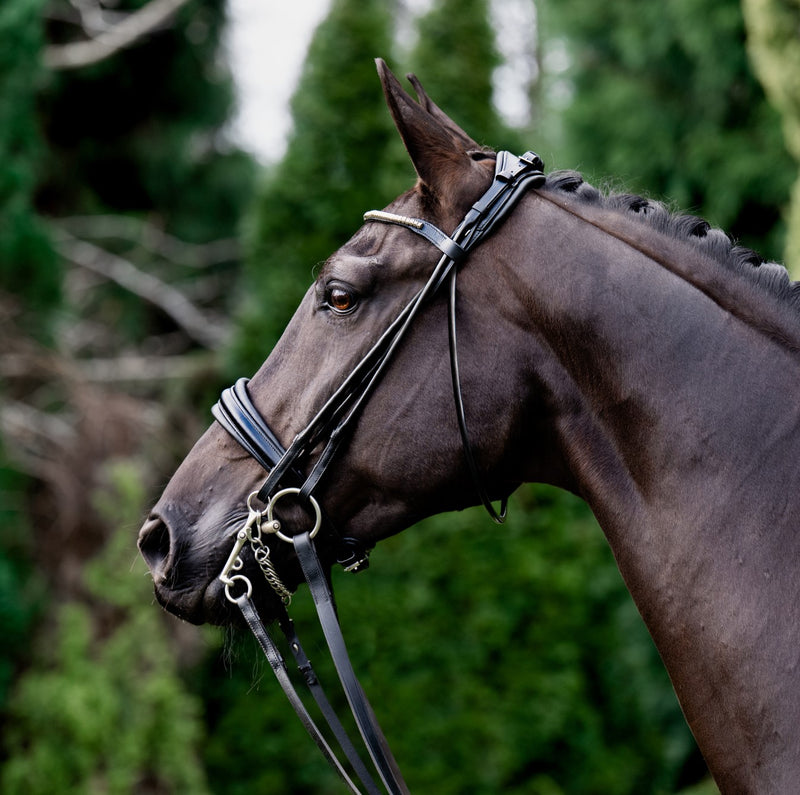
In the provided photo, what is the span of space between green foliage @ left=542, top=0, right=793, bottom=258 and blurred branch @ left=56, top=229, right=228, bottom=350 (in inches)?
146

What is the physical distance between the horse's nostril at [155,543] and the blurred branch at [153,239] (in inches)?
294

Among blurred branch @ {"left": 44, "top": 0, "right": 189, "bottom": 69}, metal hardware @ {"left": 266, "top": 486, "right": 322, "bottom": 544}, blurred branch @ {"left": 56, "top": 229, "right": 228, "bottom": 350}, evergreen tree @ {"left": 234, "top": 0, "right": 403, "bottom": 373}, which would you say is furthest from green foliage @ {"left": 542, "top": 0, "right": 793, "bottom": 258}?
metal hardware @ {"left": 266, "top": 486, "right": 322, "bottom": 544}

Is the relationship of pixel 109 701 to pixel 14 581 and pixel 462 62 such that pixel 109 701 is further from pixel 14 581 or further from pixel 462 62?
pixel 462 62

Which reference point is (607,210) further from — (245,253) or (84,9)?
(84,9)

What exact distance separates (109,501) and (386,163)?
8.54 ft

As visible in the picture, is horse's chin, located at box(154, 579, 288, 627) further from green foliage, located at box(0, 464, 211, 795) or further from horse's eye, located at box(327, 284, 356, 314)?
green foliage, located at box(0, 464, 211, 795)

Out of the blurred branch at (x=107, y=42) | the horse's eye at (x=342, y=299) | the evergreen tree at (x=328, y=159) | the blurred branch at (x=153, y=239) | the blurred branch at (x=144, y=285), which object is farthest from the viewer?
the blurred branch at (x=153, y=239)

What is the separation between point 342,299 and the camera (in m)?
1.90

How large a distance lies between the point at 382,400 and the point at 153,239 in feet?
27.8

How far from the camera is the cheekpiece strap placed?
1.84 metres

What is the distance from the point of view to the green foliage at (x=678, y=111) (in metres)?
5.55

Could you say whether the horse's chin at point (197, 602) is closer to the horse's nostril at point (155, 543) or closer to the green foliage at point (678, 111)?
the horse's nostril at point (155, 543)

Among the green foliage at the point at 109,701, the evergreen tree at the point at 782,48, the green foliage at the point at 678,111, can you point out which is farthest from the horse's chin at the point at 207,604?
the green foliage at the point at 678,111

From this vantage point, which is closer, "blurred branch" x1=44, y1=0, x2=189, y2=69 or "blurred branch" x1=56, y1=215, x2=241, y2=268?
"blurred branch" x1=44, y1=0, x2=189, y2=69
